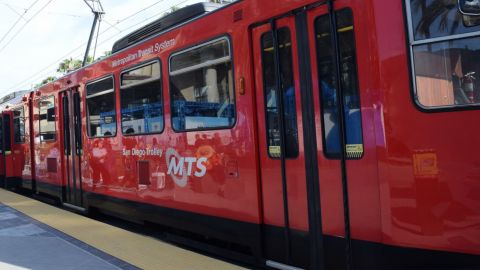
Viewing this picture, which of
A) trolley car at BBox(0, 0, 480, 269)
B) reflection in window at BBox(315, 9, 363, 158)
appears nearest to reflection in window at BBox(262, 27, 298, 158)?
trolley car at BBox(0, 0, 480, 269)

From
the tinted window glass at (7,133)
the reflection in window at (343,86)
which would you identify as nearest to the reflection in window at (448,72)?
the reflection in window at (343,86)

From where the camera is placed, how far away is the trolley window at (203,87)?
5203 mm

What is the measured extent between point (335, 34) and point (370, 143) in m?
0.94

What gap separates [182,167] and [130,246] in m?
1.11

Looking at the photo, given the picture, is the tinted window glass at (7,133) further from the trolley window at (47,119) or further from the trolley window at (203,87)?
the trolley window at (203,87)

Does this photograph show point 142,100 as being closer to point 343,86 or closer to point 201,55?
point 201,55

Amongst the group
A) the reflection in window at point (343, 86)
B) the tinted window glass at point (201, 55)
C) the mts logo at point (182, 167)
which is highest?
the tinted window glass at point (201, 55)

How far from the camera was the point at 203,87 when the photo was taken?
5512 mm

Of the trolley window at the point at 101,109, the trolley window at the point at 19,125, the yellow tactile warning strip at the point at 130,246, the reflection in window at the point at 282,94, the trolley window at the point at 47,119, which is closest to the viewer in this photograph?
the reflection in window at the point at 282,94

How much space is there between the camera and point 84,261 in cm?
524

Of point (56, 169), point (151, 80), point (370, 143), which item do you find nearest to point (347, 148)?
point (370, 143)

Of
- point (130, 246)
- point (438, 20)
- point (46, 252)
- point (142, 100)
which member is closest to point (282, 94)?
point (438, 20)

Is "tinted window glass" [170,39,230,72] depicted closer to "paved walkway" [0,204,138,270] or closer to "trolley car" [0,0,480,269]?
"trolley car" [0,0,480,269]

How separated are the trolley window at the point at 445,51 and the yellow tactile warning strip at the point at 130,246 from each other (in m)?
2.46
